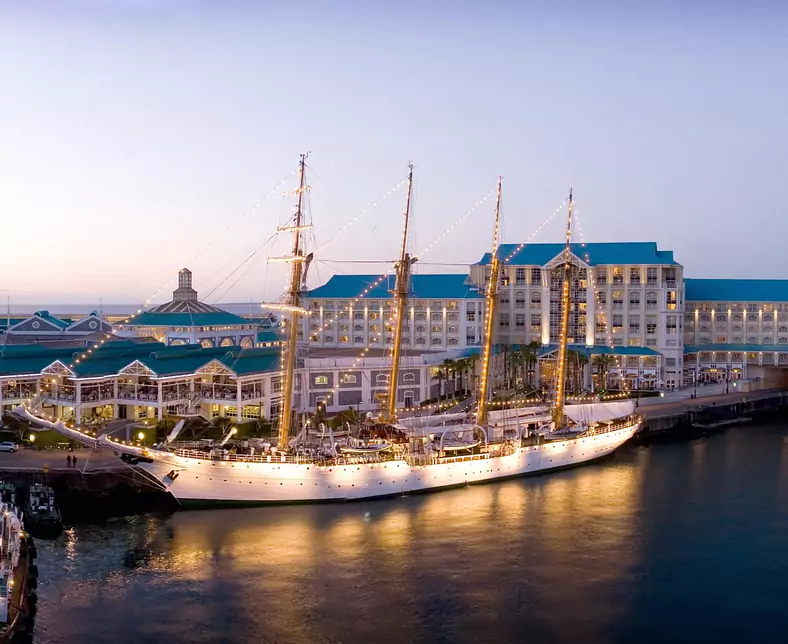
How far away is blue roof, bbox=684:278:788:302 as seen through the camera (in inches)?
3344

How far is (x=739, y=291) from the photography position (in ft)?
286

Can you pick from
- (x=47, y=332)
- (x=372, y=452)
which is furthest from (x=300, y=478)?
(x=47, y=332)

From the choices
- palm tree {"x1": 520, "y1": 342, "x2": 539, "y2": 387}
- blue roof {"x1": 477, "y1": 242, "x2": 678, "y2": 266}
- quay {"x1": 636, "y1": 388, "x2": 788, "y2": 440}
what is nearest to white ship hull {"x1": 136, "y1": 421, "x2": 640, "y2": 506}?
quay {"x1": 636, "y1": 388, "x2": 788, "y2": 440}

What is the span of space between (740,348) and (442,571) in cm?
6163

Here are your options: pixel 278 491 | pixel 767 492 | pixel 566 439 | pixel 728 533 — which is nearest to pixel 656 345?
pixel 566 439

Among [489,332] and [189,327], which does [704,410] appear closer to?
[489,332]

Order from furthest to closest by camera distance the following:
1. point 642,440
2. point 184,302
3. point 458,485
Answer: point 184,302 < point 642,440 < point 458,485

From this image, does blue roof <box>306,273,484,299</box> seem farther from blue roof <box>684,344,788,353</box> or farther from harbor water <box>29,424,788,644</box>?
harbor water <box>29,424,788,644</box>

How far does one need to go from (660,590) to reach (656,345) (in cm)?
5335

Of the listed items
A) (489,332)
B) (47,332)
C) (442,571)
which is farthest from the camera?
(47,332)

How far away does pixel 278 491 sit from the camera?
1644 inches

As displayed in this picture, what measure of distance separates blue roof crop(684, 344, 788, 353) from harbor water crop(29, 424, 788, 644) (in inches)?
1619

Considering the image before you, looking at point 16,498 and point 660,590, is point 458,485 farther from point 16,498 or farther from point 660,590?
point 16,498

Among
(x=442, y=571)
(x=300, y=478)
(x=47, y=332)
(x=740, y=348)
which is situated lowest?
(x=442, y=571)
